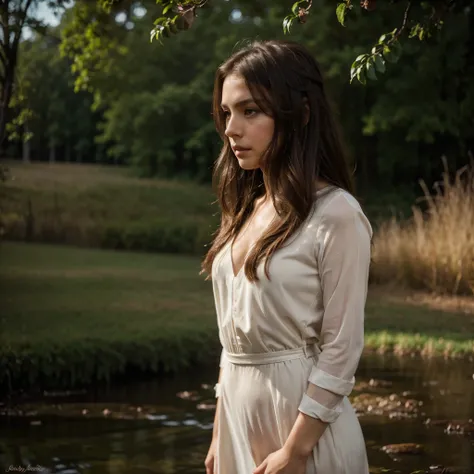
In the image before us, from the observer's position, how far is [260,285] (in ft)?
6.63

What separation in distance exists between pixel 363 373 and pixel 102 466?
3.15 meters

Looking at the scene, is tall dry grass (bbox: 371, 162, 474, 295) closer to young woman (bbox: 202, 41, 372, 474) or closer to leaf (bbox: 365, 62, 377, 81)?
leaf (bbox: 365, 62, 377, 81)

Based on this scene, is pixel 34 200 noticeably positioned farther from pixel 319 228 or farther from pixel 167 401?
pixel 319 228

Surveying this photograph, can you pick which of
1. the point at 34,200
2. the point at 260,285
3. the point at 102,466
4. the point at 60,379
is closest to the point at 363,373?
the point at 60,379

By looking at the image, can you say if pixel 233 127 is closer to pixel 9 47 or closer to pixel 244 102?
pixel 244 102

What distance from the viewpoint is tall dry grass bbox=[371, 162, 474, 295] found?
38.7ft

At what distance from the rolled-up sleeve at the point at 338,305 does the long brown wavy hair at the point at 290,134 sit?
0.08 metres

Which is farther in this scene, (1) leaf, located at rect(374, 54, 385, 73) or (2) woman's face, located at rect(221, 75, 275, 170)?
(1) leaf, located at rect(374, 54, 385, 73)

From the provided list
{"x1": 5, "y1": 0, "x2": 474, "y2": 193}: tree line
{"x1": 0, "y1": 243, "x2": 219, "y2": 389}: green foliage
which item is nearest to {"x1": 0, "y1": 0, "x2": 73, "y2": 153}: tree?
{"x1": 0, "y1": 243, "x2": 219, "y2": 389}: green foliage

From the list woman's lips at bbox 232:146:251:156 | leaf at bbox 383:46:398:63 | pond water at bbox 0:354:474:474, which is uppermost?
leaf at bbox 383:46:398:63

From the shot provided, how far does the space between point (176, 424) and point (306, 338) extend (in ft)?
15.8

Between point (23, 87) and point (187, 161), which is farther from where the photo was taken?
point (187, 161)

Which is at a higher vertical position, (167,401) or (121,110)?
(121,110)

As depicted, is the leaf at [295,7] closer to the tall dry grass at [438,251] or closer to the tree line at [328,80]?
the tree line at [328,80]
